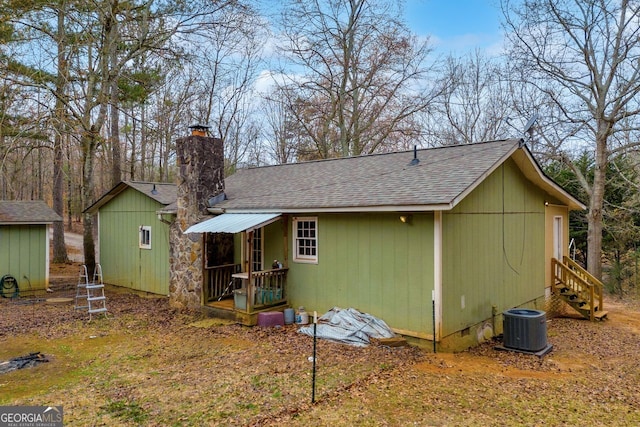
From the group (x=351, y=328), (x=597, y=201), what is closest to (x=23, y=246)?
(x=351, y=328)

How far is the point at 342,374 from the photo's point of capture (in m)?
5.91

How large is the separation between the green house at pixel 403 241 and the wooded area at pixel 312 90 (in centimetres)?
512

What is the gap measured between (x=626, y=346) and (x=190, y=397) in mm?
8364

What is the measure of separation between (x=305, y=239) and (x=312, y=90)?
1346 cm

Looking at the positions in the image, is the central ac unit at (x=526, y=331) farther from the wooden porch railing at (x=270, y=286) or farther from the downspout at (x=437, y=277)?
the wooden porch railing at (x=270, y=286)

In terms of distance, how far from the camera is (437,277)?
706 cm

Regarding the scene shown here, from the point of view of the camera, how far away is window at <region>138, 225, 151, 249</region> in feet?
41.4

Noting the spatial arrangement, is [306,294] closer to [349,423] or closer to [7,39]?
[349,423]

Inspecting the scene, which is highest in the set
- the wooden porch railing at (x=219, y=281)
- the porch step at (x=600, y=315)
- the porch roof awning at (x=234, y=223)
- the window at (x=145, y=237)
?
the porch roof awning at (x=234, y=223)

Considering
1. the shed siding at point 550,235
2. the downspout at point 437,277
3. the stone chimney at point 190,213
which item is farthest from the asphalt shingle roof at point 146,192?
the shed siding at point 550,235

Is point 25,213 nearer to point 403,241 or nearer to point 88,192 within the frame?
point 88,192

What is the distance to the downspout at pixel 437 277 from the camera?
23.1 feet

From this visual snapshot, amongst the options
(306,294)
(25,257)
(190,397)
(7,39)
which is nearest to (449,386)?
(190,397)

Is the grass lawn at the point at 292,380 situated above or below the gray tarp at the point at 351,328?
below
